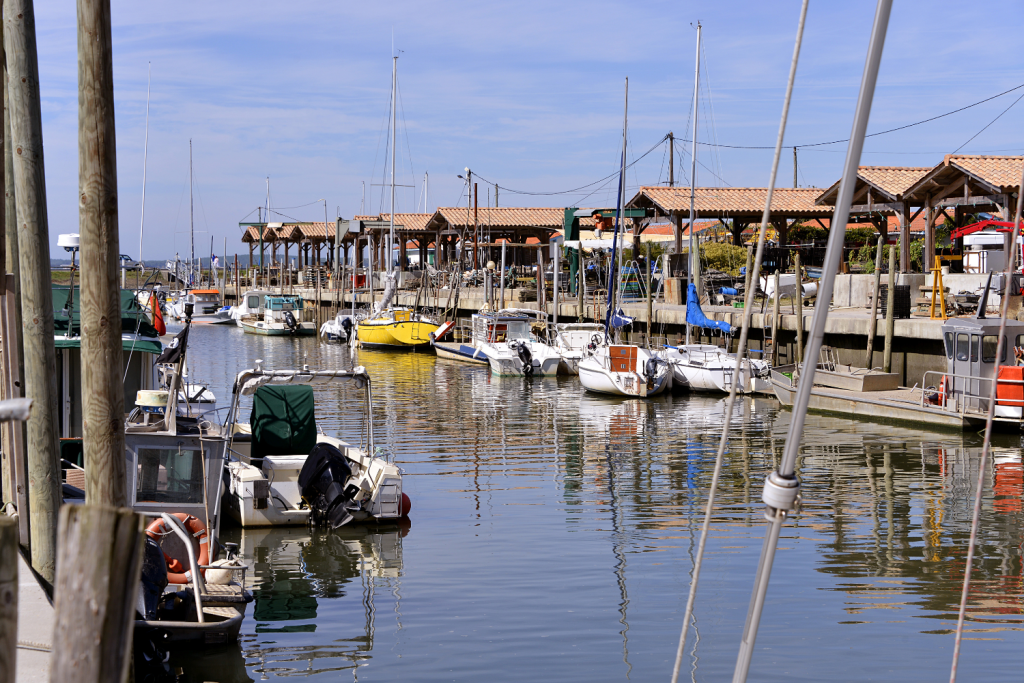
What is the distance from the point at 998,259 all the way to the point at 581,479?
17.0 metres

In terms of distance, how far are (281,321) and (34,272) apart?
52.5 m

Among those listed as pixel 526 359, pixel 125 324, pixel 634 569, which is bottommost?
pixel 634 569

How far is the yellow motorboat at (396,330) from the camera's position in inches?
1838

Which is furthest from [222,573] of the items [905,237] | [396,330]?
[396,330]

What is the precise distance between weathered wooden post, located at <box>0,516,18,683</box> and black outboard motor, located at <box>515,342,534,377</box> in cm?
3299

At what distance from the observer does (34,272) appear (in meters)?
7.33

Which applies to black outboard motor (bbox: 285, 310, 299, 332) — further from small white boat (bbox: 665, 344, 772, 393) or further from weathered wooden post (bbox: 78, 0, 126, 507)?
weathered wooden post (bbox: 78, 0, 126, 507)

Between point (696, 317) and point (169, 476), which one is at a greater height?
point (696, 317)

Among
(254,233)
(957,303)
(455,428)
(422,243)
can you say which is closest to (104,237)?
(455,428)

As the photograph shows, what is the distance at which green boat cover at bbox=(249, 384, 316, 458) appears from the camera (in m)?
15.1

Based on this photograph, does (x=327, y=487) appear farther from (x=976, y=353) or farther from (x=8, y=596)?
(x=976, y=353)

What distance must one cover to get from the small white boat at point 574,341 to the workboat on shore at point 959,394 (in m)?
11.7

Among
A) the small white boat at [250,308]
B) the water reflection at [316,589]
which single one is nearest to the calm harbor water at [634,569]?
the water reflection at [316,589]

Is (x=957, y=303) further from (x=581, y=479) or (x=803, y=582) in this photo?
(x=803, y=582)
